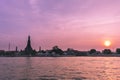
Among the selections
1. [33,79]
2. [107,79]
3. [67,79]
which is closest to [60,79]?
[67,79]

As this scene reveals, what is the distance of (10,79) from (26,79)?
2.97 meters

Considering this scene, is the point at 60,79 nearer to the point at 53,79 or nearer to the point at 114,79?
the point at 53,79

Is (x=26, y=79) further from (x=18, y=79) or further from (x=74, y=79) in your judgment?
(x=74, y=79)

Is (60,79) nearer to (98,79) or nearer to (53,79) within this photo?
(53,79)

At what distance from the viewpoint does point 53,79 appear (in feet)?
158

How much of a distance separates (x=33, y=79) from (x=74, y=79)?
25.4 ft

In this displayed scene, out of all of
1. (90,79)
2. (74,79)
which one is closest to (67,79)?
(74,79)

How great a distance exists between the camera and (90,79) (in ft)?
160

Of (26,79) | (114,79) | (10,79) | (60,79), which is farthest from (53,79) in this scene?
(114,79)

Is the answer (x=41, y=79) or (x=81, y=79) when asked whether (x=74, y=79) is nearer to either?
(x=81, y=79)

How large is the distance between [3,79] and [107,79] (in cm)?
1977

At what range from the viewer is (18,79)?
47.9 metres

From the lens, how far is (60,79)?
157 ft

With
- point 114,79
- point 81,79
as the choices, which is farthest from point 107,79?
point 81,79
